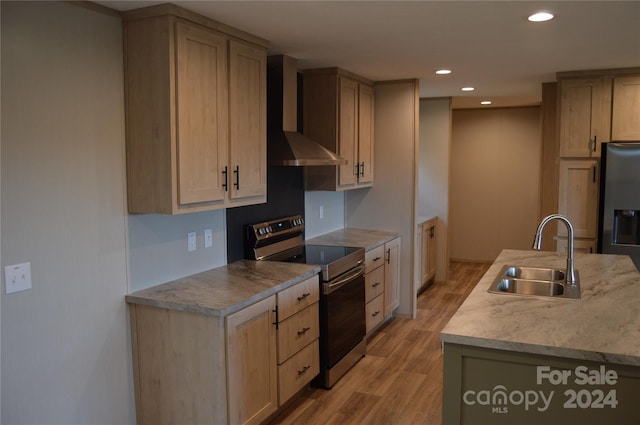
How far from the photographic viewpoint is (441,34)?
317 cm

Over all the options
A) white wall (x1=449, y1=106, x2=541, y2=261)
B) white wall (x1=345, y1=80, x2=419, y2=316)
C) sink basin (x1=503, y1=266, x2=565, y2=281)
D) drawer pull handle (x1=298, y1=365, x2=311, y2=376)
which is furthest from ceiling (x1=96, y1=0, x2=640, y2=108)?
white wall (x1=449, y1=106, x2=541, y2=261)

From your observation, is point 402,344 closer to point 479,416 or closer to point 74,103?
point 479,416

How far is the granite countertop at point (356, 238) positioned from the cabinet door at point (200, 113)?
A: 65.6 inches

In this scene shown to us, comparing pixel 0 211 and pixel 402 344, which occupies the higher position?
pixel 0 211

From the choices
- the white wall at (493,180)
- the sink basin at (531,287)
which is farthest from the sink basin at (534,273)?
the white wall at (493,180)

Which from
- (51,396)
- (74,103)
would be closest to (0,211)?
(74,103)

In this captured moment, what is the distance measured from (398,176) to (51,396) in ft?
11.6

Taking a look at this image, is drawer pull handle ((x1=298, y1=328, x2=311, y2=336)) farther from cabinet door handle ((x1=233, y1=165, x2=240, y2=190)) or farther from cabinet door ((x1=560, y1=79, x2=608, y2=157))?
cabinet door ((x1=560, y1=79, x2=608, y2=157))

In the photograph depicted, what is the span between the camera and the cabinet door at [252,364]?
266 cm

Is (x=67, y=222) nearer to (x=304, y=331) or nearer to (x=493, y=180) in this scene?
(x=304, y=331)

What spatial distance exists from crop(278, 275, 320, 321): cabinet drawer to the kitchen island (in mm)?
1098

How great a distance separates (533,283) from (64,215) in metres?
2.49

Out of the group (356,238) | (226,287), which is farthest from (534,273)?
(226,287)

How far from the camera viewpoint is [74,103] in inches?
96.4
